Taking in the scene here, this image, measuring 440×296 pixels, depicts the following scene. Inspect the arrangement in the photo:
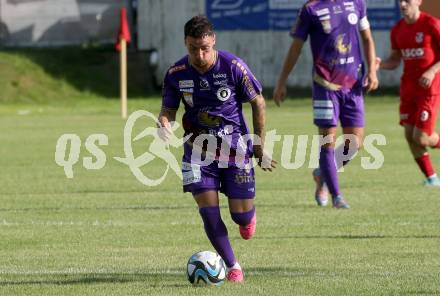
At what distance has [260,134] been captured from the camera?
7.88m

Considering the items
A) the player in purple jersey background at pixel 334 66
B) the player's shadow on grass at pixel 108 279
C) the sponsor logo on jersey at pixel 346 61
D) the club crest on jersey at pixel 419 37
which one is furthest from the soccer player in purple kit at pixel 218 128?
the club crest on jersey at pixel 419 37

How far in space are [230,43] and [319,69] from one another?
25.7 meters

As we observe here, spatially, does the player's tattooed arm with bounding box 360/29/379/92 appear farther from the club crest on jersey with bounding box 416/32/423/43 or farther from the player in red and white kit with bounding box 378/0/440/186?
the club crest on jersey with bounding box 416/32/423/43

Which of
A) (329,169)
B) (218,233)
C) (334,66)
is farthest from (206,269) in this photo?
(334,66)

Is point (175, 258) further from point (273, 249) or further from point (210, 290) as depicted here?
point (210, 290)

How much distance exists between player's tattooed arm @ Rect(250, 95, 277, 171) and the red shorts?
581 cm

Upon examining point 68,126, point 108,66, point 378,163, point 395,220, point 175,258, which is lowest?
point 108,66

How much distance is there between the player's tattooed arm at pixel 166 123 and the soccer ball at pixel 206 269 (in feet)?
2.60

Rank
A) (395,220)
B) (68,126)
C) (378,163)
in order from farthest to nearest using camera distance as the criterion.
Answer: (68,126) < (378,163) < (395,220)

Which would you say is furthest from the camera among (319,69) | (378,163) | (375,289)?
(378,163)

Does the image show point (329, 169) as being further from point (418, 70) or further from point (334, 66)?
point (418, 70)

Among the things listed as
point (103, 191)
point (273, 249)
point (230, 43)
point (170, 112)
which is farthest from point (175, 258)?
point (230, 43)

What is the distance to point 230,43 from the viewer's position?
3762 centimetres

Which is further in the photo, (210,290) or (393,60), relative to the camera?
(393,60)
